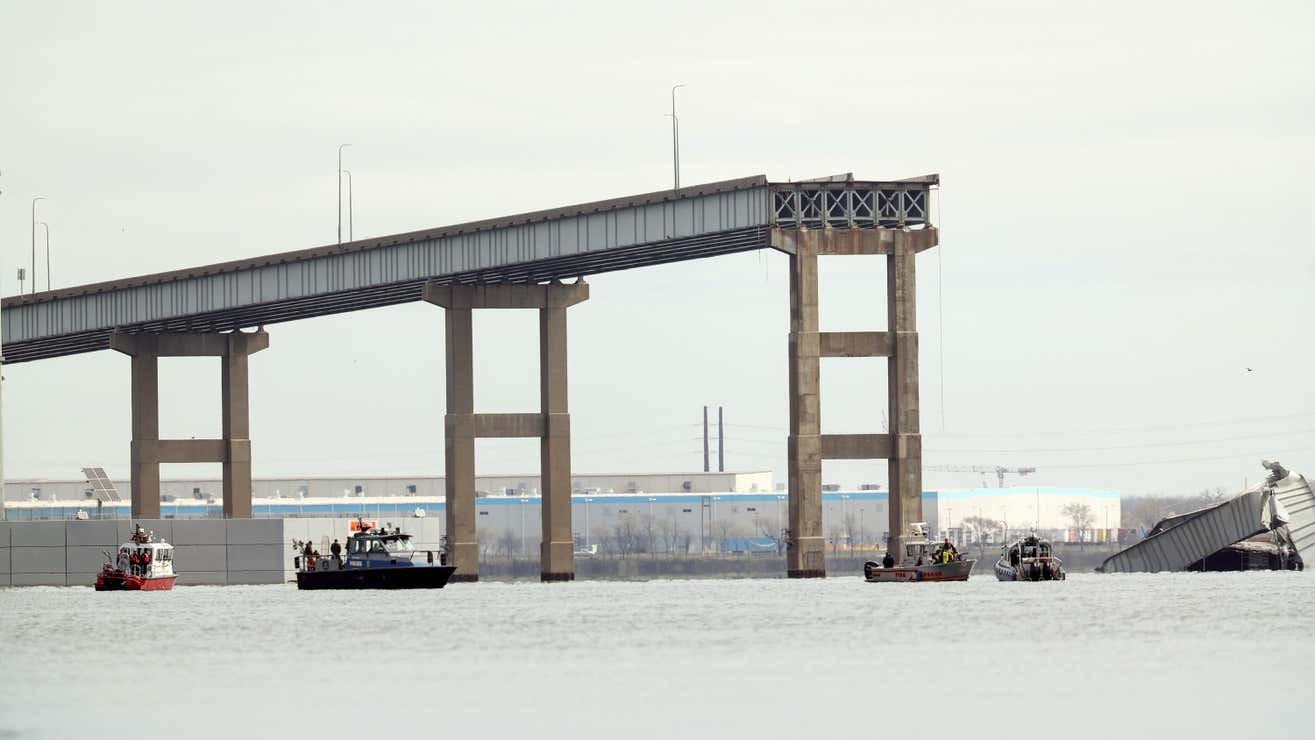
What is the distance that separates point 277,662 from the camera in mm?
67188

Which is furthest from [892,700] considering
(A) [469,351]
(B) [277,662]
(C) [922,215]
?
(A) [469,351]

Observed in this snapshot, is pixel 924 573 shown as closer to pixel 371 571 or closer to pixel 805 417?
pixel 805 417

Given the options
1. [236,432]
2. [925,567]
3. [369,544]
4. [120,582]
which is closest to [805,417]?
[925,567]

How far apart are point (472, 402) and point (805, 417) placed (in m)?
23.5

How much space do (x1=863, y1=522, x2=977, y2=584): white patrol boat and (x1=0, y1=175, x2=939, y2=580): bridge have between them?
673cm

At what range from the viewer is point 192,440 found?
581 ft

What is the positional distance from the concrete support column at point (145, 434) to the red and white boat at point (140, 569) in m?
42.4

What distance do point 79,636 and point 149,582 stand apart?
47.6 metres

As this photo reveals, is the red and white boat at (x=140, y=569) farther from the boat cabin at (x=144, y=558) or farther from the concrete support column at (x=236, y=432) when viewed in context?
the concrete support column at (x=236, y=432)

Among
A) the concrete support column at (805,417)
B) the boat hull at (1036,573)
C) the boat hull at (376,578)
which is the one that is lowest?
the boat hull at (1036,573)

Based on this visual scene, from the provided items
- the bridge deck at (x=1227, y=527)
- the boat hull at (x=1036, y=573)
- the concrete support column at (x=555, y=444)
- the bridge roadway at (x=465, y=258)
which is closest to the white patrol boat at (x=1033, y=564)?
the boat hull at (x=1036, y=573)

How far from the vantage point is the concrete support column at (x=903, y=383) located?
139 m

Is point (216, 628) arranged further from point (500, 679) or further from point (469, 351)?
point (469, 351)

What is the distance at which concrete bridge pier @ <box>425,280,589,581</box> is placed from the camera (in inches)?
6014
